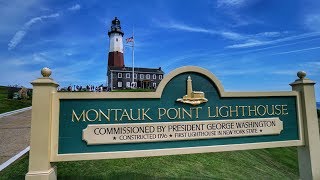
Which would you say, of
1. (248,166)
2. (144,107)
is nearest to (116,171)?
(144,107)

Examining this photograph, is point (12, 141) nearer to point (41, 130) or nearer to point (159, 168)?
point (159, 168)

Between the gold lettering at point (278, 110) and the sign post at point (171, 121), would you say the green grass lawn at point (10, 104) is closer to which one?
the sign post at point (171, 121)

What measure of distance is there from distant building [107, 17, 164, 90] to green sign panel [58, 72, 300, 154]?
171ft

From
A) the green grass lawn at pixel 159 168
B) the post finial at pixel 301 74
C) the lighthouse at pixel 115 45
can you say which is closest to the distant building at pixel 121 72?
the lighthouse at pixel 115 45

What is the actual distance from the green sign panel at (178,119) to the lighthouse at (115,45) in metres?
57.4

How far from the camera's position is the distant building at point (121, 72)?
58250 mm

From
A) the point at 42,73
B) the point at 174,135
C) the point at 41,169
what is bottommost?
the point at 41,169

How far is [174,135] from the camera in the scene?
17.9 feet

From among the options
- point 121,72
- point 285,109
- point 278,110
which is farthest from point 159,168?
point 121,72

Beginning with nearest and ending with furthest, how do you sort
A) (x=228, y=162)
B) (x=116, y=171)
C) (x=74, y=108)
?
(x=74, y=108) < (x=116, y=171) < (x=228, y=162)

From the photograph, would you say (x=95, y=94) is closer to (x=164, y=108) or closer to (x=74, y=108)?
(x=74, y=108)

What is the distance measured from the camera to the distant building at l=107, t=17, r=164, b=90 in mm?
58250

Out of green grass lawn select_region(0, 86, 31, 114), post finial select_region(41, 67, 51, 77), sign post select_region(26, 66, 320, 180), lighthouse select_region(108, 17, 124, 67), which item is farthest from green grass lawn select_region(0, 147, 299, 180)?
lighthouse select_region(108, 17, 124, 67)

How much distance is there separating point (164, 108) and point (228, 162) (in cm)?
446
